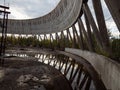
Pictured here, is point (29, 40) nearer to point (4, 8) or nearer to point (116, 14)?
point (4, 8)

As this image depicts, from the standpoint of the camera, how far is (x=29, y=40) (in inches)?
2997

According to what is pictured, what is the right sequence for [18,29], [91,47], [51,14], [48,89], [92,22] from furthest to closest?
[18,29], [51,14], [91,47], [92,22], [48,89]

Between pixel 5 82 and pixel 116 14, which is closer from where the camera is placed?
pixel 116 14

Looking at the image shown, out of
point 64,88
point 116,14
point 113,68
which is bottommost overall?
point 64,88

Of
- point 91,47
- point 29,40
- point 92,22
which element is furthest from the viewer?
point 29,40

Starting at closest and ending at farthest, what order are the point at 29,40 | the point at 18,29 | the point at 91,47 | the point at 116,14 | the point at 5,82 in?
the point at 116,14 < the point at 5,82 < the point at 91,47 < the point at 29,40 < the point at 18,29

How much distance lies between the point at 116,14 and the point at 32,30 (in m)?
68.2

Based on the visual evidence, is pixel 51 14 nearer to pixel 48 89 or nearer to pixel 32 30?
pixel 32 30

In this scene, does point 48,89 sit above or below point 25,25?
below

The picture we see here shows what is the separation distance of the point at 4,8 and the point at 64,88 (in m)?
12.8

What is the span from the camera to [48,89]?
10.3 metres

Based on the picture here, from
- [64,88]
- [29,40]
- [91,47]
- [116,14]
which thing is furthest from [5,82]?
[29,40]

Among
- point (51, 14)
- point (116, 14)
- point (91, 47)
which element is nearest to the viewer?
point (116, 14)

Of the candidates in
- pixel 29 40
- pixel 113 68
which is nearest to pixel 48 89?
pixel 113 68
